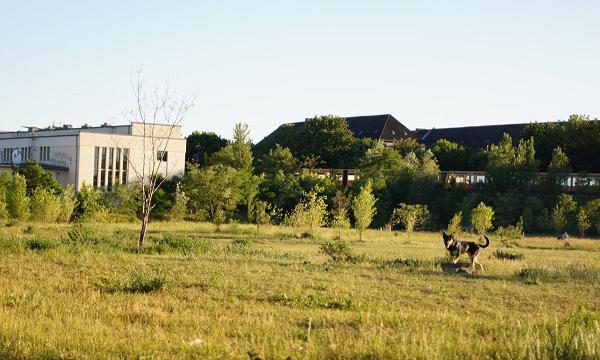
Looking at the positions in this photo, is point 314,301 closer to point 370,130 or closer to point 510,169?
point 510,169

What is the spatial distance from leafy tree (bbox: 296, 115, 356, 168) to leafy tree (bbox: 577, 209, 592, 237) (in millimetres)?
35859

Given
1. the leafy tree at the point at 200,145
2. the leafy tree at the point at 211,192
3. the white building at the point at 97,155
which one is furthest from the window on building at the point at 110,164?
the leafy tree at the point at 200,145

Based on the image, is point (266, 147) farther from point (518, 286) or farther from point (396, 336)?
point (396, 336)

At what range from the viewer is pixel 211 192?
59.4 meters

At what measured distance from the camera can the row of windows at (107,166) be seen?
68.3 meters

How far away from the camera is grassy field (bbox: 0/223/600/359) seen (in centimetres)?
791

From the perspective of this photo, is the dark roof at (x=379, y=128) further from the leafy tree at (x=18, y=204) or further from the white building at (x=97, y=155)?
the leafy tree at (x=18, y=204)

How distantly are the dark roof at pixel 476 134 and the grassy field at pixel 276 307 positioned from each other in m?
71.9

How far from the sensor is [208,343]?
8.27 metres

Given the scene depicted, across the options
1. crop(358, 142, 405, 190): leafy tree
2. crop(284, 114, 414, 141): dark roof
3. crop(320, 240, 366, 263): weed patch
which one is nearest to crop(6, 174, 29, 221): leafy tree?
crop(320, 240, 366, 263): weed patch

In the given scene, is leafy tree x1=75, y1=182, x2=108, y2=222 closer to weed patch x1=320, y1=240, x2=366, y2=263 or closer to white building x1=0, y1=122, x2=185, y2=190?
white building x1=0, y1=122, x2=185, y2=190

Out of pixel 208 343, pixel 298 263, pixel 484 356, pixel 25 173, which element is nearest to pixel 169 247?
pixel 298 263

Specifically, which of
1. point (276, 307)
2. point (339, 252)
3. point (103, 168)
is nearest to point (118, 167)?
point (103, 168)

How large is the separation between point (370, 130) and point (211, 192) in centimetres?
4741
